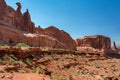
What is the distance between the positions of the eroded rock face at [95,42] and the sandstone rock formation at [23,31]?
3139 cm

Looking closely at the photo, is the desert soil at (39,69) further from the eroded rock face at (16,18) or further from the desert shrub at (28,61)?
the eroded rock face at (16,18)

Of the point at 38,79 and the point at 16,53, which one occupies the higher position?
the point at 16,53

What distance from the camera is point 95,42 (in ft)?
300

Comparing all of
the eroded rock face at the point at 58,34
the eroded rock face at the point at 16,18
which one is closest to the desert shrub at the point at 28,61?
the eroded rock face at the point at 16,18

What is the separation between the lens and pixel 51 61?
2089 cm

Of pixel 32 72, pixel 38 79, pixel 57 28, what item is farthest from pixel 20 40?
pixel 57 28

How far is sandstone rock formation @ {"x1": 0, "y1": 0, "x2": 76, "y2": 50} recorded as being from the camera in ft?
95.4

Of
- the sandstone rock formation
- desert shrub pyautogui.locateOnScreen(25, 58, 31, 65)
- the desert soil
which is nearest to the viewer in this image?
the desert soil

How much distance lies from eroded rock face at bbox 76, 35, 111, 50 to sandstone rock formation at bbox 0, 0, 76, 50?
31.4 m

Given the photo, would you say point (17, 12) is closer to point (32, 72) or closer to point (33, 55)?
point (33, 55)

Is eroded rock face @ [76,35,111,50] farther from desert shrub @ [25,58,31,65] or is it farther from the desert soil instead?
desert shrub @ [25,58,31,65]

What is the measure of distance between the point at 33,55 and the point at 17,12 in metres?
32.6

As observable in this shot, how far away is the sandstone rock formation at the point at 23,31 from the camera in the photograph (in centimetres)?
2907

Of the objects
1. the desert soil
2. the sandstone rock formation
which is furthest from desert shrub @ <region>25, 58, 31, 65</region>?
the sandstone rock formation
